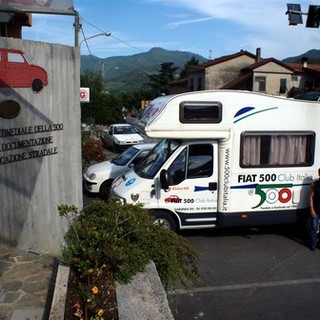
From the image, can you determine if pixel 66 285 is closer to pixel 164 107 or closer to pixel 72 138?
pixel 72 138

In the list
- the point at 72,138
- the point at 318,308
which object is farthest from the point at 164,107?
the point at 318,308

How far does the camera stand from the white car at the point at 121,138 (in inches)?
914

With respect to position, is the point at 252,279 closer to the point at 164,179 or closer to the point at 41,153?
the point at 164,179

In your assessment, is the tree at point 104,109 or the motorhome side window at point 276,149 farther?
the tree at point 104,109

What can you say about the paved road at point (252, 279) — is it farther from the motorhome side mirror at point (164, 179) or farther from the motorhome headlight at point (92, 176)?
the motorhome headlight at point (92, 176)

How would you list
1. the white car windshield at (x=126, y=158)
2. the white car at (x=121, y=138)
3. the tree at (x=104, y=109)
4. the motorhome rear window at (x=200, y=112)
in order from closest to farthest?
the motorhome rear window at (x=200, y=112) → the white car windshield at (x=126, y=158) → the white car at (x=121, y=138) → the tree at (x=104, y=109)

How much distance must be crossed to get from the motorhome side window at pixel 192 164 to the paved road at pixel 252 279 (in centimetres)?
137

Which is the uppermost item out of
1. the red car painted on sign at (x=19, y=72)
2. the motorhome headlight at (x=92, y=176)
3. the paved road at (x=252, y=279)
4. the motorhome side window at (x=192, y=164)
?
the red car painted on sign at (x=19, y=72)

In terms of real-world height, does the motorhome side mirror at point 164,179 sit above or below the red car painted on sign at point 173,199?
above

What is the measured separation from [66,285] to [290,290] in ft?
12.2

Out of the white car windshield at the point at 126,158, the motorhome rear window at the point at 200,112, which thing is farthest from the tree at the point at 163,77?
the motorhome rear window at the point at 200,112

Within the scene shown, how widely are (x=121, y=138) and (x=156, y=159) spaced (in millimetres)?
14863

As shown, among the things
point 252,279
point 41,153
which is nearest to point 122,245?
point 41,153

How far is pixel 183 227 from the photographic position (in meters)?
8.45
